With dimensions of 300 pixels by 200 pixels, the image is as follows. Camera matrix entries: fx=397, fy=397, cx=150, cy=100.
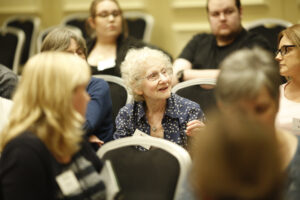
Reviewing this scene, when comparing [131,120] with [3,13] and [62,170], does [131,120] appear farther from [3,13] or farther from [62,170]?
[3,13]

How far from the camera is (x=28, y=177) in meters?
1.46

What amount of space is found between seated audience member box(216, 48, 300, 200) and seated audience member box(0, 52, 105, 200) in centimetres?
55

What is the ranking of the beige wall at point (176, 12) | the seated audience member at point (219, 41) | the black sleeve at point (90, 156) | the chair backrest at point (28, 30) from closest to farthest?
the black sleeve at point (90, 156) < the seated audience member at point (219, 41) < the beige wall at point (176, 12) < the chair backrest at point (28, 30)

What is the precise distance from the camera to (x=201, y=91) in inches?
106

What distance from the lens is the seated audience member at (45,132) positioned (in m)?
1.46

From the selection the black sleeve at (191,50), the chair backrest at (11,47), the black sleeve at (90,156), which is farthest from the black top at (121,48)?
the black sleeve at (90,156)

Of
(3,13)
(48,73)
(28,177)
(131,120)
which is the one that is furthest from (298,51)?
(3,13)

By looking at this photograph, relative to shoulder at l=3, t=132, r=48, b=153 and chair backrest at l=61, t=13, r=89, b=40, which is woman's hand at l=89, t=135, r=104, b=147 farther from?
chair backrest at l=61, t=13, r=89, b=40

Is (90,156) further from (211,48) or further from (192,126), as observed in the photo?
(211,48)

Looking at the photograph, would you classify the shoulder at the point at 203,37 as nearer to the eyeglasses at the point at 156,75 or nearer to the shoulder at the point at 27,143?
the eyeglasses at the point at 156,75

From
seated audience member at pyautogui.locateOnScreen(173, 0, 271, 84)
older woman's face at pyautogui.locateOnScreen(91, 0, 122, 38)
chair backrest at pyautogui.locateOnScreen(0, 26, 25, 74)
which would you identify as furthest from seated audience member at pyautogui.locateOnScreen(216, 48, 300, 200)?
chair backrest at pyautogui.locateOnScreen(0, 26, 25, 74)

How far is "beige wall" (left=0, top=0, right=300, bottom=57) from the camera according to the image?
168 inches

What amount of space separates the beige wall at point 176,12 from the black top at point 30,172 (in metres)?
3.37

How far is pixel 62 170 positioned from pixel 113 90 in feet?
4.50
